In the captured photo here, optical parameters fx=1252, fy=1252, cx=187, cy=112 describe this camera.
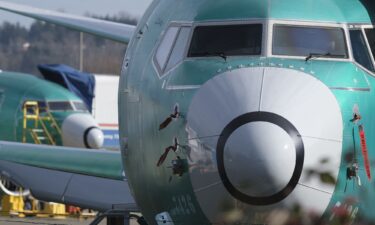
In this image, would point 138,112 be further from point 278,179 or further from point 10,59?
point 10,59

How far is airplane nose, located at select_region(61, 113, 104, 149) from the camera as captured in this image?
32531mm

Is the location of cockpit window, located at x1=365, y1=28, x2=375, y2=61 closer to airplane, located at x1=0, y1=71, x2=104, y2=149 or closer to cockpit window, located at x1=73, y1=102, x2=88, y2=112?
airplane, located at x1=0, y1=71, x2=104, y2=149

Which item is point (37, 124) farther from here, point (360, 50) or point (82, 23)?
point (360, 50)

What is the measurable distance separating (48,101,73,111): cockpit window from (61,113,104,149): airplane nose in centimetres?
30

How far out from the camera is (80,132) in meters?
32.7

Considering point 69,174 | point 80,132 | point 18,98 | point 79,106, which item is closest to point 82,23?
point 69,174

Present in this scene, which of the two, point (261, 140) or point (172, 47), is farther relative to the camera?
point (172, 47)

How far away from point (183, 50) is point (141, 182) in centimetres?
129

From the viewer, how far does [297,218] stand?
4926 mm

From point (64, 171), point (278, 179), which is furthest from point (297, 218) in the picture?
point (64, 171)

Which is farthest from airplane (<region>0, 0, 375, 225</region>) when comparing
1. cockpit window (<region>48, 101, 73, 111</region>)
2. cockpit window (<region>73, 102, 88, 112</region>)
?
cockpit window (<region>73, 102, 88, 112</region>)

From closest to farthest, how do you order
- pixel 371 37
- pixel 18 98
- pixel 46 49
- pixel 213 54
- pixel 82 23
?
pixel 213 54
pixel 371 37
pixel 82 23
pixel 18 98
pixel 46 49

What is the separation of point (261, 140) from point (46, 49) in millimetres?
55526

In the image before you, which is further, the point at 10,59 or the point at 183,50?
the point at 10,59
